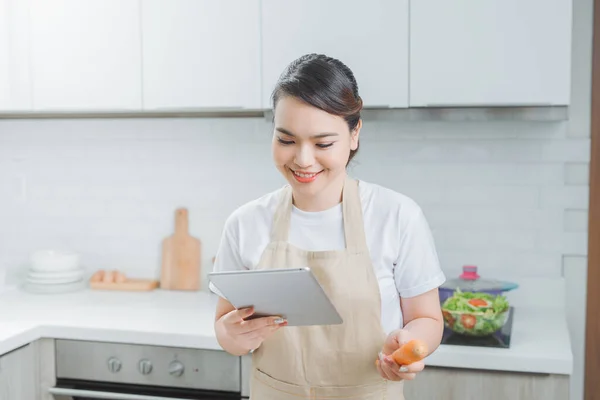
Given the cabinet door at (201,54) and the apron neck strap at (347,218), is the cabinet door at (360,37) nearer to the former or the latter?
the cabinet door at (201,54)

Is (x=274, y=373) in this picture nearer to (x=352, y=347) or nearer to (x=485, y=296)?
(x=352, y=347)

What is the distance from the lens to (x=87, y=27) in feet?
9.11

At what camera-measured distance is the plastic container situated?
8.75 ft

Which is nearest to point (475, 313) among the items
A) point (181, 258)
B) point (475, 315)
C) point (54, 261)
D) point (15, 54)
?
point (475, 315)

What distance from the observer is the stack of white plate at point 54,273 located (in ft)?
10.5

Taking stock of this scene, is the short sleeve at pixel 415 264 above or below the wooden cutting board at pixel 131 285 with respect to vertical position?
above

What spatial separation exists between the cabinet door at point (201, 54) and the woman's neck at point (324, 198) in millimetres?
877

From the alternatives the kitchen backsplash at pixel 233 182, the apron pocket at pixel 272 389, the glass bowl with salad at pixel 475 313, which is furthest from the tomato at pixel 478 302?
the apron pocket at pixel 272 389

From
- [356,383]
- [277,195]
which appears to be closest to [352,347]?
[356,383]

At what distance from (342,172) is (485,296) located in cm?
93

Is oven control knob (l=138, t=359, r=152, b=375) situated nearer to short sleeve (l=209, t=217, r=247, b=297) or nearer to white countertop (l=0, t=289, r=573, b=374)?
white countertop (l=0, t=289, r=573, b=374)

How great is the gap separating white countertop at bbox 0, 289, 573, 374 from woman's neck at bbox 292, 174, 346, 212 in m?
0.69

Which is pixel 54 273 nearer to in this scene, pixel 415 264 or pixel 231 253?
pixel 231 253

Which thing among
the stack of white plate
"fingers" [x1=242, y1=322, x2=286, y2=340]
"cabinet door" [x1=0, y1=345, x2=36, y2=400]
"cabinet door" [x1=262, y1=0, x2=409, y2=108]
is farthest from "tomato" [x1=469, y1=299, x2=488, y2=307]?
the stack of white plate
